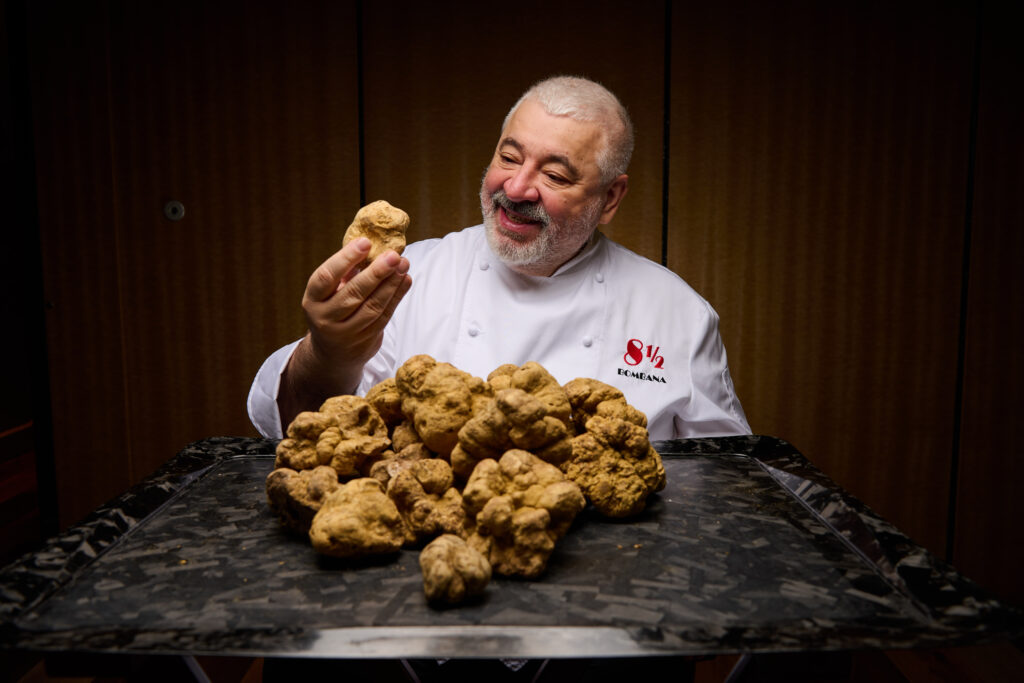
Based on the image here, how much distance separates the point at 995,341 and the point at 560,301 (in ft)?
5.51

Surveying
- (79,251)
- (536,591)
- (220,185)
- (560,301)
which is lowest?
(536,591)

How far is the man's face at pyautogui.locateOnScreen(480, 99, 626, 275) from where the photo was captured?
1748 mm

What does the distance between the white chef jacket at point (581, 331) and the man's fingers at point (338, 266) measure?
0.50 metres

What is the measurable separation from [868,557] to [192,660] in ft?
2.65

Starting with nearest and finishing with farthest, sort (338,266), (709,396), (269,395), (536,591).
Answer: (536,591) → (338,266) → (269,395) → (709,396)

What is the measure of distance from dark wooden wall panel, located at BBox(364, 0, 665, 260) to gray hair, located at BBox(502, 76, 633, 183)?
578mm

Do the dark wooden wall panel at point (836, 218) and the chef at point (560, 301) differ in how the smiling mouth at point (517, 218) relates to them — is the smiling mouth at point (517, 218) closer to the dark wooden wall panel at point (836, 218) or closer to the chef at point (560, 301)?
the chef at point (560, 301)

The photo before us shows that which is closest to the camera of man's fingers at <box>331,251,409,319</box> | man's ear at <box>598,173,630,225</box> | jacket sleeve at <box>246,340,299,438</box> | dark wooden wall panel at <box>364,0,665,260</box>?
man's fingers at <box>331,251,409,319</box>

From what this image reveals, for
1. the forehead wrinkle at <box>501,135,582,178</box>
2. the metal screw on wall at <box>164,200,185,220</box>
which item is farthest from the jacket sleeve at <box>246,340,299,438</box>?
the metal screw on wall at <box>164,200,185,220</box>

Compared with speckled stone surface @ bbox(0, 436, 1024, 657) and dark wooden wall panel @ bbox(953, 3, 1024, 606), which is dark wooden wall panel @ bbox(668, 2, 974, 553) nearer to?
dark wooden wall panel @ bbox(953, 3, 1024, 606)

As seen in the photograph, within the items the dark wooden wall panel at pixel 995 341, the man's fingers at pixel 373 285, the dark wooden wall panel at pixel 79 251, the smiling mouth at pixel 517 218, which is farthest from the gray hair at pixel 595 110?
the dark wooden wall panel at pixel 79 251

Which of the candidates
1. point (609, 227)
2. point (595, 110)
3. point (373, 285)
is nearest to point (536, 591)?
point (373, 285)

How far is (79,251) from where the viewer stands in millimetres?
2508

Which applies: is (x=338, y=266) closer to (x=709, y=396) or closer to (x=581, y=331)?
(x=581, y=331)
